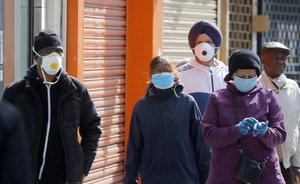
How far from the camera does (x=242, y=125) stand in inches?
223

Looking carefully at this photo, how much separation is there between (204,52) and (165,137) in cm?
120

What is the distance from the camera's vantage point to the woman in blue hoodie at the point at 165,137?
614 centimetres

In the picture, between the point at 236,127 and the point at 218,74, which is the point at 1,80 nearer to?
the point at 218,74

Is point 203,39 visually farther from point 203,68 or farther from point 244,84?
point 244,84

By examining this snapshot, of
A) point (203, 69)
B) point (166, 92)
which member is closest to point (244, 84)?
point (166, 92)

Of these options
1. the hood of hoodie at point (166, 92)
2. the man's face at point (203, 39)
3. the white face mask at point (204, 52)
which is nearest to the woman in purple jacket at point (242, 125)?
the hood of hoodie at point (166, 92)

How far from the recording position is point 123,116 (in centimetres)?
884

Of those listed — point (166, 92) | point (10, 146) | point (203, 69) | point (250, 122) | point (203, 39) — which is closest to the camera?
point (10, 146)

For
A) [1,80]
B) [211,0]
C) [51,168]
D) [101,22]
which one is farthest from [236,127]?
[211,0]

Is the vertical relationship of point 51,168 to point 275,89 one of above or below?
below

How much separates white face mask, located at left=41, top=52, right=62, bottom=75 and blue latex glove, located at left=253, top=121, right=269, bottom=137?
1397mm

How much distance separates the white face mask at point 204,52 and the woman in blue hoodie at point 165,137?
777 millimetres

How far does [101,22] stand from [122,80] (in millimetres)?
784

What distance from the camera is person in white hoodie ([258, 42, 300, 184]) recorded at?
7066 mm
